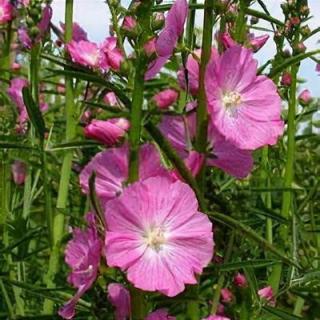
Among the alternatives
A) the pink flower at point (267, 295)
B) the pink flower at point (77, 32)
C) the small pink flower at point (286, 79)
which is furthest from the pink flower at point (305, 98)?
the pink flower at point (267, 295)

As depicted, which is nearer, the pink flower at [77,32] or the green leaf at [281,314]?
the green leaf at [281,314]

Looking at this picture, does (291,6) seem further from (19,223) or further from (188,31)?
(19,223)

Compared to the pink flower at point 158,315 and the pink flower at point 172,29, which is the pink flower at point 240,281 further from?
the pink flower at point 172,29

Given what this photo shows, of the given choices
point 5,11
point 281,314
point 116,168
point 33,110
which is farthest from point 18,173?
point 116,168

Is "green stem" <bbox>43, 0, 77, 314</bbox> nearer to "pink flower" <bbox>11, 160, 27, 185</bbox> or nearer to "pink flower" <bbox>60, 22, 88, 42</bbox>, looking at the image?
"pink flower" <bbox>60, 22, 88, 42</bbox>

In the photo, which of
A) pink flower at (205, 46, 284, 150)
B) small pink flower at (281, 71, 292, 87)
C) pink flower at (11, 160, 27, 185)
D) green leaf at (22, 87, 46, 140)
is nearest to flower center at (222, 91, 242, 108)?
pink flower at (205, 46, 284, 150)

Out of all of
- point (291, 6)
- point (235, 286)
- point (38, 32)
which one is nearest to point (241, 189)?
point (235, 286)
